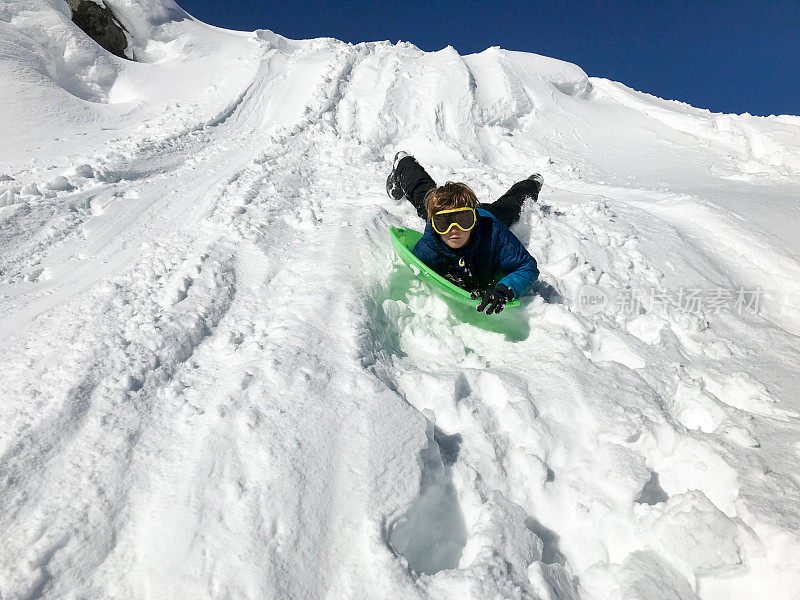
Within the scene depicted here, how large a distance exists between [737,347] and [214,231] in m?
3.87

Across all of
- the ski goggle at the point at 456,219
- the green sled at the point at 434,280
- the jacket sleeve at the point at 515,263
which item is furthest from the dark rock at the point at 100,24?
the jacket sleeve at the point at 515,263

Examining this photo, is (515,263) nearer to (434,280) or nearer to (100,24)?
(434,280)

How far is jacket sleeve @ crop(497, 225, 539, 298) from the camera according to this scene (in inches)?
125

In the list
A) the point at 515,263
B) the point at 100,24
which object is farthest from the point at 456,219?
the point at 100,24

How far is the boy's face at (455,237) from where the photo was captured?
315cm

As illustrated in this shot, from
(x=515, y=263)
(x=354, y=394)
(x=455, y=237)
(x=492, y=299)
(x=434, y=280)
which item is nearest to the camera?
(x=354, y=394)

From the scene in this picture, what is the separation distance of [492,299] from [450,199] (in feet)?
2.62

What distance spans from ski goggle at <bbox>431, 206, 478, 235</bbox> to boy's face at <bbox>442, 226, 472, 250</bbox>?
3cm

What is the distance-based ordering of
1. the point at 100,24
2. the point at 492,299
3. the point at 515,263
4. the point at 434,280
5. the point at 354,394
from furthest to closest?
the point at 100,24, the point at 515,263, the point at 434,280, the point at 492,299, the point at 354,394

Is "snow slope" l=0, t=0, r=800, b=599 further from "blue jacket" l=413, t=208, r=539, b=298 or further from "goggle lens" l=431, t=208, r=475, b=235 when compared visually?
"goggle lens" l=431, t=208, r=475, b=235

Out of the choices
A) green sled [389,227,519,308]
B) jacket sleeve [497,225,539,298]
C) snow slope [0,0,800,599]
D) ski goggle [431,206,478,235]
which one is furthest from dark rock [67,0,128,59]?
jacket sleeve [497,225,539,298]

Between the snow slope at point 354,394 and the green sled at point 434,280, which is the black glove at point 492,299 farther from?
the snow slope at point 354,394

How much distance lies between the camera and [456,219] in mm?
3113

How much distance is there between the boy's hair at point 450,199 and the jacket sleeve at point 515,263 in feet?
1.36
